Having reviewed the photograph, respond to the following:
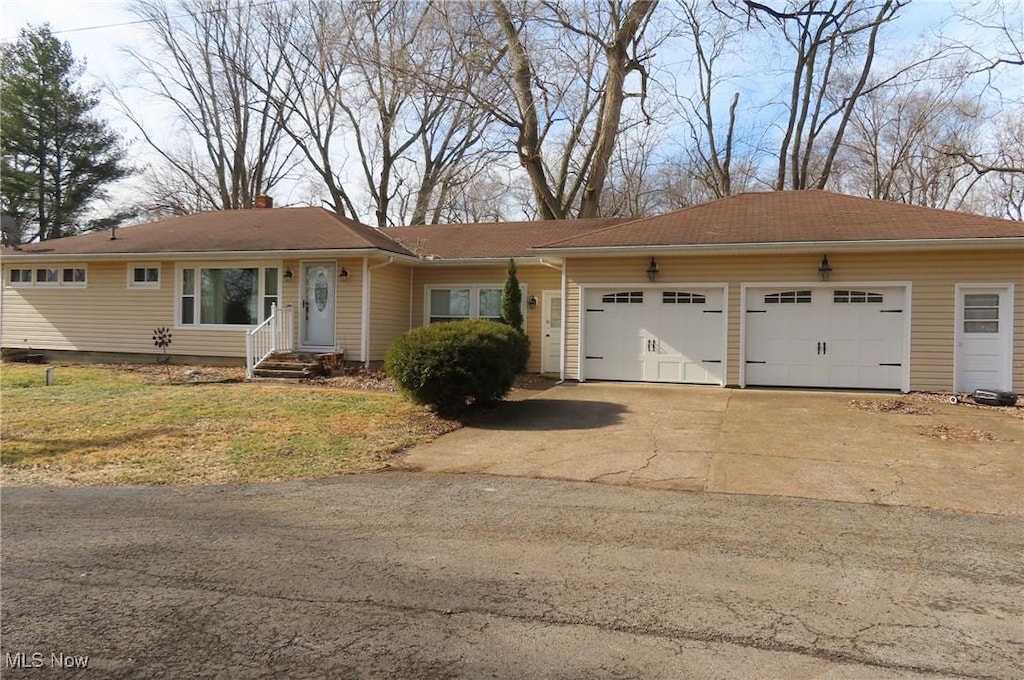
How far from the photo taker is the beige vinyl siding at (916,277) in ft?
37.8

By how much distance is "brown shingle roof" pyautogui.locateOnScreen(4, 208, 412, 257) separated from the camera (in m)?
15.1

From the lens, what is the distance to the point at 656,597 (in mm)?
3648

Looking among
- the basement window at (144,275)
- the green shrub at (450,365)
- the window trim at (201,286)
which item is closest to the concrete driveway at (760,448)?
the green shrub at (450,365)

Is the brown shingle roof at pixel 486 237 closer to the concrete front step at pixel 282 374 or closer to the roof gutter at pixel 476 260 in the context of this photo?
the roof gutter at pixel 476 260

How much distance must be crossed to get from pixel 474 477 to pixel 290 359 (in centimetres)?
904

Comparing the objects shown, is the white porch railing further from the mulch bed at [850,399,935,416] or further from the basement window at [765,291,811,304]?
the mulch bed at [850,399,935,416]

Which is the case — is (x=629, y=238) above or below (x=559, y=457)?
above

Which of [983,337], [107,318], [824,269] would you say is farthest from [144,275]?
[983,337]

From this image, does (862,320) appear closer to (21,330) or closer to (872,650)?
(872,650)

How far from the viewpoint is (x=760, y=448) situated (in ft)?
25.2

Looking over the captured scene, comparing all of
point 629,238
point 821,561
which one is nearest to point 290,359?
point 629,238

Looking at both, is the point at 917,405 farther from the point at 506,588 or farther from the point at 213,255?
the point at 213,255

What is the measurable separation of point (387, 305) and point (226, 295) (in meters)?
4.00

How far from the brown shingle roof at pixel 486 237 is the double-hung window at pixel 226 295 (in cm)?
398
